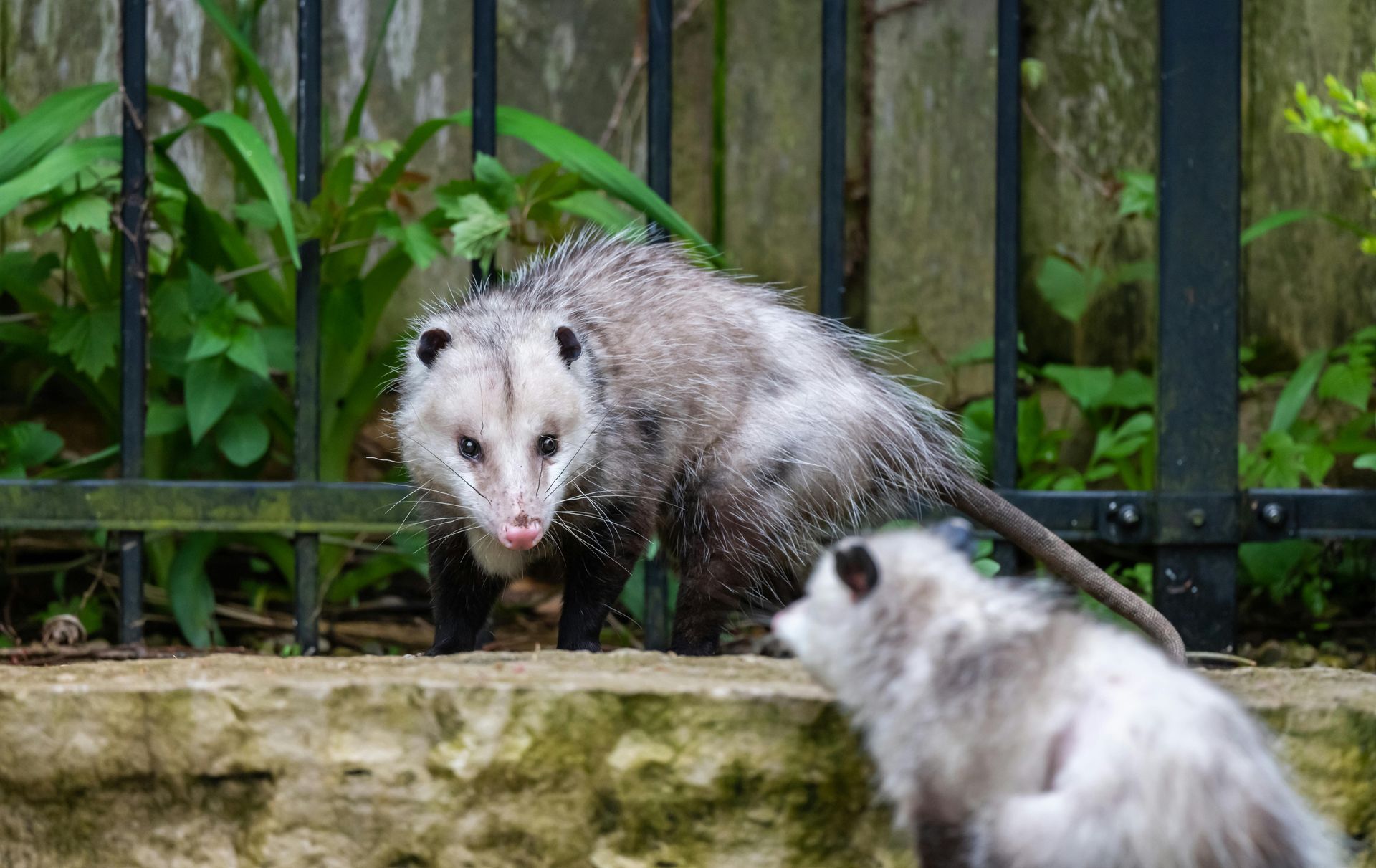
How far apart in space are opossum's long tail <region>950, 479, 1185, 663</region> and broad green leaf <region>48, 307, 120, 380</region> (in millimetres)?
1744

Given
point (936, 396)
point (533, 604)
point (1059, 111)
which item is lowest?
point (533, 604)

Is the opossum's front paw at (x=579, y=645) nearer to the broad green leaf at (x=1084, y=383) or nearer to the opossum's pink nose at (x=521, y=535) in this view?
the opossum's pink nose at (x=521, y=535)

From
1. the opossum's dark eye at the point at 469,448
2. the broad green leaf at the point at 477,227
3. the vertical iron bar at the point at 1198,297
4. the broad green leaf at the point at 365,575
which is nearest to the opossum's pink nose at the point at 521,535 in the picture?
the opossum's dark eye at the point at 469,448

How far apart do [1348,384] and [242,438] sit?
2.32 metres

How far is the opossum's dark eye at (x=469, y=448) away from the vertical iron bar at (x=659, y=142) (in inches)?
20.7

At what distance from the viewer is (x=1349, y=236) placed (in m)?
3.62

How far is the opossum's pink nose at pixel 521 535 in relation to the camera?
92.4 inches

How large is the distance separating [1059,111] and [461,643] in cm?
221

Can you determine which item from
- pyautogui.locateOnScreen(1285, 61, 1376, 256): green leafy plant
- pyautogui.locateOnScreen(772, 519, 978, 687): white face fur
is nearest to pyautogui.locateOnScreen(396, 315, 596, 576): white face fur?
pyautogui.locateOnScreen(772, 519, 978, 687): white face fur

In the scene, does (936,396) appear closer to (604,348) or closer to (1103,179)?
(1103,179)

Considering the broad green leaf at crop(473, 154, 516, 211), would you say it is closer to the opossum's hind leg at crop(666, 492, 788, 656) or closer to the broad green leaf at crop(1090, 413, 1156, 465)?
the opossum's hind leg at crop(666, 492, 788, 656)

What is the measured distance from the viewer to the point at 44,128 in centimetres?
279

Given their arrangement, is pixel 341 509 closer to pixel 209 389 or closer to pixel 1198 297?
pixel 209 389

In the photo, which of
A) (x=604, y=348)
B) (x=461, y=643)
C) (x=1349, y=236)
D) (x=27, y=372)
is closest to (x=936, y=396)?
(x=1349, y=236)
